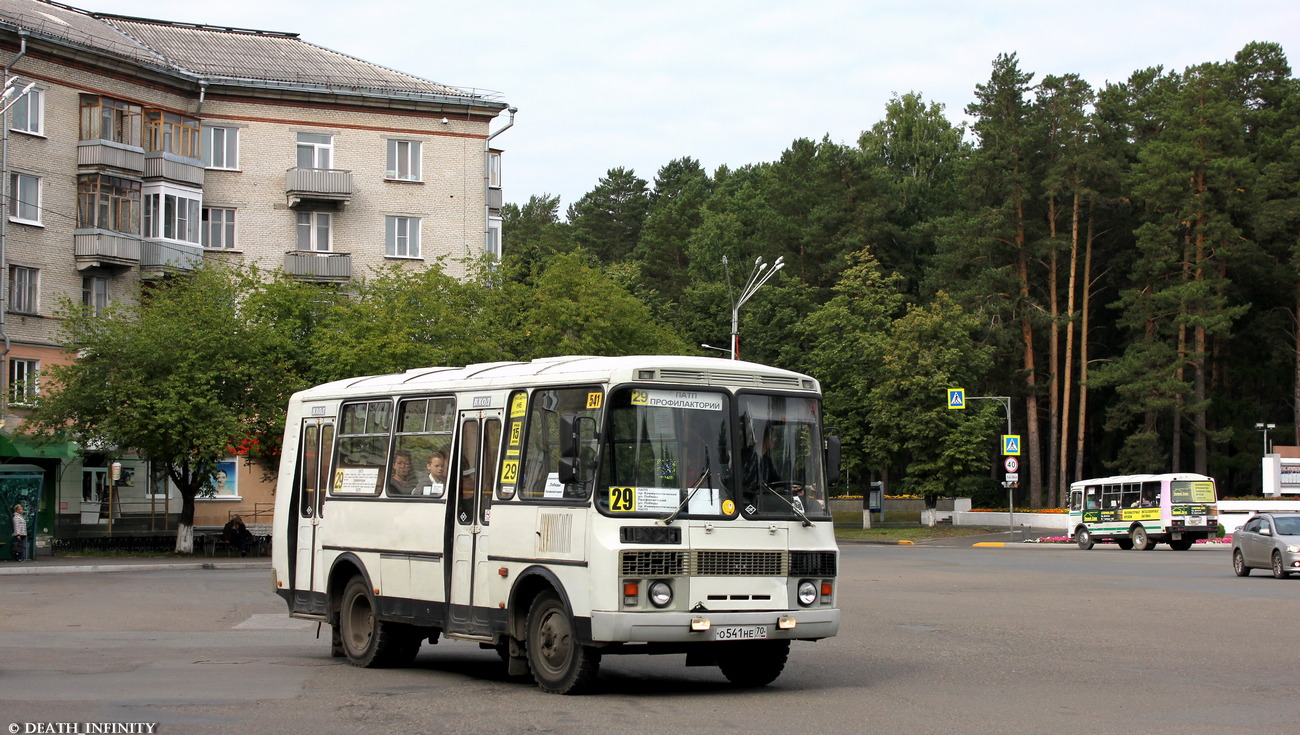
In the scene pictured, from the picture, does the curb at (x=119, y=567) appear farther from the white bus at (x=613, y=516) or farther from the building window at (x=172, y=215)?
the white bus at (x=613, y=516)

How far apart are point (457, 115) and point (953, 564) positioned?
32.8m

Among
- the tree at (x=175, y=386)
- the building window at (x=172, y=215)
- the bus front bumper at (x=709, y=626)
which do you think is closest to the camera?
the bus front bumper at (x=709, y=626)

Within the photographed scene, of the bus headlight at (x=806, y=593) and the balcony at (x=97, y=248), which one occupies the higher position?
the balcony at (x=97, y=248)

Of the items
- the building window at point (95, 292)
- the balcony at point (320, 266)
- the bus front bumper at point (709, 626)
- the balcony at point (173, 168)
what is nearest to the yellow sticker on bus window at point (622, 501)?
the bus front bumper at point (709, 626)

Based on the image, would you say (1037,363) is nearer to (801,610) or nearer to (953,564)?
(953,564)

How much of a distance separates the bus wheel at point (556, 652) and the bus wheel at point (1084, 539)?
1586 inches

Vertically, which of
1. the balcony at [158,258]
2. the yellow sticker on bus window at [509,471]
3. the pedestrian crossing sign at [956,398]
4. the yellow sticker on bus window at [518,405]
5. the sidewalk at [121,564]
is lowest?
the sidewalk at [121,564]

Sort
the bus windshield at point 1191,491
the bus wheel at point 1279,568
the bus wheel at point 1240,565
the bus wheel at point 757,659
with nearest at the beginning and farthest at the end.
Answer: the bus wheel at point 757,659 < the bus wheel at point 1279,568 < the bus wheel at point 1240,565 < the bus windshield at point 1191,491

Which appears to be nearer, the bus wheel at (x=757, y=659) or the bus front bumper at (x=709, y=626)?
the bus front bumper at (x=709, y=626)

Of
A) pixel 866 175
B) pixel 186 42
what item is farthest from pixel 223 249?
pixel 866 175

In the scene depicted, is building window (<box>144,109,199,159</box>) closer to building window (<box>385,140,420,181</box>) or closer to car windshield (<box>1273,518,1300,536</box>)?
building window (<box>385,140,420,181</box>)

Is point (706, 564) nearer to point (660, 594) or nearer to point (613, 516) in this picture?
point (660, 594)

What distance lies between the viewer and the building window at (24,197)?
160ft

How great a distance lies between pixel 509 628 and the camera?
12.5m
